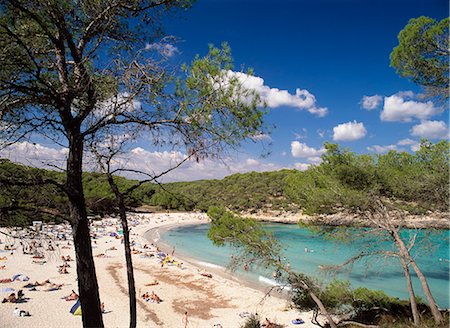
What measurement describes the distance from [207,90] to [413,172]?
7.34 m

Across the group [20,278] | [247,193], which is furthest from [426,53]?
[247,193]

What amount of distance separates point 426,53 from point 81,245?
820 cm

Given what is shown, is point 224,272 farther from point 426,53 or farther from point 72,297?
point 426,53

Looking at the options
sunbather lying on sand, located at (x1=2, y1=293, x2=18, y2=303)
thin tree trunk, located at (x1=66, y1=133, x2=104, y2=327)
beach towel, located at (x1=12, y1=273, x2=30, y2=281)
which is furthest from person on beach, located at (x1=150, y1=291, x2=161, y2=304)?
thin tree trunk, located at (x1=66, y1=133, x2=104, y2=327)

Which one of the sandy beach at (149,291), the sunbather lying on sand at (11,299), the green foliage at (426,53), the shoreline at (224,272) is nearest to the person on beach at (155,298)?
the sandy beach at (149,291)

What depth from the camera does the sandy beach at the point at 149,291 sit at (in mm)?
11652

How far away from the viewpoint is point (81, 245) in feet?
9.55

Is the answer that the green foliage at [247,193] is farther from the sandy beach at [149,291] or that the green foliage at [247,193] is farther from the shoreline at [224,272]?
the sandy beach at [149,291]

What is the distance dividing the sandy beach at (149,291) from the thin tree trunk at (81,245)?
543 centimetres

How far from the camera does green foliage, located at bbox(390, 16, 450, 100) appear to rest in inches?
270

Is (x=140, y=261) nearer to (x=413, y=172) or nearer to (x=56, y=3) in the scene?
(x=413, y=172)

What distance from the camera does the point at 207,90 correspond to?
3078 mm

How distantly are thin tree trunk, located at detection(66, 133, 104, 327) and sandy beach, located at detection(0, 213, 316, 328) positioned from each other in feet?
17.8

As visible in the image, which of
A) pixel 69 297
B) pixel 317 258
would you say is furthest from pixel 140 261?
pixel 317 258
